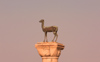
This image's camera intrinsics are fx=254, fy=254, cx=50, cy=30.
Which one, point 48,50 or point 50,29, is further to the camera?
point 50,29

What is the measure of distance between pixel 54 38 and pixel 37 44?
134cm

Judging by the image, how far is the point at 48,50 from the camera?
17.8 meters

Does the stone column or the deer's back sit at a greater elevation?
the deer's back

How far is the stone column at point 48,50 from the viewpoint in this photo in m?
17.8

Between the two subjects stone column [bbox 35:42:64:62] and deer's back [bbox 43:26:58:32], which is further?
deer's back [bbox 43:26:58:32]

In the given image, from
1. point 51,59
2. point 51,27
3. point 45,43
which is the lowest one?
point 51,59

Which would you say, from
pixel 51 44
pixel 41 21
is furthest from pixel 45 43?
pixel 41 21

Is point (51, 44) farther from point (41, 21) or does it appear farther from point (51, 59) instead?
point (41, 21)

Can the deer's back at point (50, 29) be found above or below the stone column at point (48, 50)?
above

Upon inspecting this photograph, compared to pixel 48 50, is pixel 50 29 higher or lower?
higher

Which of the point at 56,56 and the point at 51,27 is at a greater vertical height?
the point at 51,27

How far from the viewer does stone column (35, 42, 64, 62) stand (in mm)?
17781

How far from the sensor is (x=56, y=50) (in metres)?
17.9

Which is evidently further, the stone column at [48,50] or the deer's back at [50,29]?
the deer's back at [50,29]
